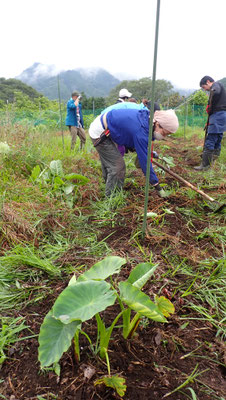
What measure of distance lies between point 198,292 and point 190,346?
1.26ft

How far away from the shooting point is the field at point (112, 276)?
93 cm

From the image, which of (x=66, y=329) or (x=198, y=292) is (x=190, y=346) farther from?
(x=66, y=329)

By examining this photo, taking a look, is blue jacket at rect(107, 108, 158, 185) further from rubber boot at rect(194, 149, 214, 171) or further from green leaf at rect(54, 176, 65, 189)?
rubber boot at rect(194, 149, 214, 171)

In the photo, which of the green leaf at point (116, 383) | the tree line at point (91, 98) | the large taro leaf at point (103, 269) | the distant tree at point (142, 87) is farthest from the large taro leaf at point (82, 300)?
the distant tree at point (142, 87)

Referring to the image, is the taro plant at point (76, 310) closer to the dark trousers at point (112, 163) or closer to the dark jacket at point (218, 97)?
the dark trousers at point (112, 163)

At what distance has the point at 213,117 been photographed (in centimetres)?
399

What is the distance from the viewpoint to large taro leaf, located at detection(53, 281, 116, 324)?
0.79 meters

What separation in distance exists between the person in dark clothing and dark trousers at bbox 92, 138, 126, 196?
1.86m

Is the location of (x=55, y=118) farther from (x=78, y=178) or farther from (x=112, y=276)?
Result: (x=112, y=276)

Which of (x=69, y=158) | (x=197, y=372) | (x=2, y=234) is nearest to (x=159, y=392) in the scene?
(x=197, y=372)

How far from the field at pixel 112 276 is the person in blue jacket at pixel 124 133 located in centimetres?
27

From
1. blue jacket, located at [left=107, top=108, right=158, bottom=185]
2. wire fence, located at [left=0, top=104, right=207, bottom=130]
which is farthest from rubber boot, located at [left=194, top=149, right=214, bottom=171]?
wire fence, located at [left=0, top=104, right=207, bottom=130]

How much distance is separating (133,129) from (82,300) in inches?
67.5

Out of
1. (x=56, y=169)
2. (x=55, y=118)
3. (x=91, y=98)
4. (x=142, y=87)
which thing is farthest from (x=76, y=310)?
(x=142, y=87)
